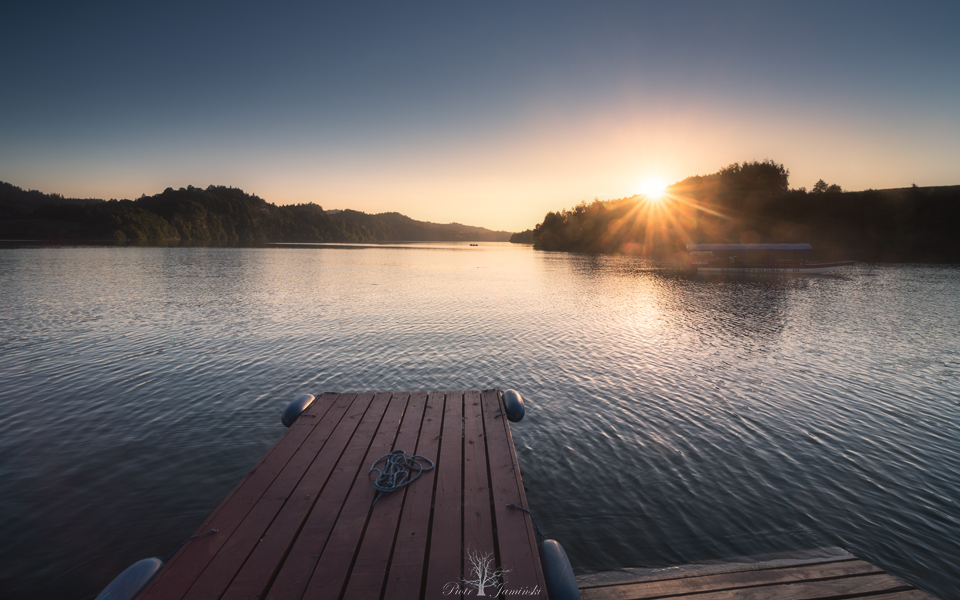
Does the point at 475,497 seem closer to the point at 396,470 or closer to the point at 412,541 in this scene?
the point at 412,541

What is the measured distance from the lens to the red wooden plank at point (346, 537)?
364cm

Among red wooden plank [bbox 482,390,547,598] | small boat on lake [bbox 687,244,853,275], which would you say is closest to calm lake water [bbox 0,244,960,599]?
red wooden plank [bbox 482,390,547,598]

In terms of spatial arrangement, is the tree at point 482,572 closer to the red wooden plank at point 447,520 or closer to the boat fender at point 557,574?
the red wooden plank at point 447,520

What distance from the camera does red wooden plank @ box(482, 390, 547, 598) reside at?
3.79 m

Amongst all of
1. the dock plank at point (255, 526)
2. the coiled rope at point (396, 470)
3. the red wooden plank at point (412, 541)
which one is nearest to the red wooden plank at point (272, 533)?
the dock plank at point (255, 526)

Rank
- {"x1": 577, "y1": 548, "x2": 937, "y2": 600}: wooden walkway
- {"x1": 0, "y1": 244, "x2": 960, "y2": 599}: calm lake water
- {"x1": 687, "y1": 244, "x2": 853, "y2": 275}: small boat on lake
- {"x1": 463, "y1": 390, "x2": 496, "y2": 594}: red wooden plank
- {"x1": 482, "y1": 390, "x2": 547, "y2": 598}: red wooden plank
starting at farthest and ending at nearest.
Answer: {"x1": 687, "y1": 244, "x2": 853, "y2": 275}: small boat on lake < {"x1": 0, "y1": 244, "x2": 960, "y2": 599}: calm lake water < {"x1": 577, "y1": 548, "x2": 937, "y2": 600}: wooden walkway < {"x1": 463, "y1": 390, "x2": 496, "y2": 594}: red wooden plank < {"x1": 482, "y1": 390, "x2": 547, "y2": 598}: red wooden plank

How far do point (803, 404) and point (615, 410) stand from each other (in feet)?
18.9

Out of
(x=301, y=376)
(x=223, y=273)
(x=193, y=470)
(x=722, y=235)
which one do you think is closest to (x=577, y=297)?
(x=301, y=376)

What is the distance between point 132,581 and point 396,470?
2.89 m

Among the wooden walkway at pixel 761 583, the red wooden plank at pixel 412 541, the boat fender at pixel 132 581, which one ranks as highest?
the boat fender at pixel 132 581

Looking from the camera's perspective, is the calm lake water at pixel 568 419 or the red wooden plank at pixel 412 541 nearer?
the red wooden plank at pixel 412 541

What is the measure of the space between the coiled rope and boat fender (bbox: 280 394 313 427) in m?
3.02

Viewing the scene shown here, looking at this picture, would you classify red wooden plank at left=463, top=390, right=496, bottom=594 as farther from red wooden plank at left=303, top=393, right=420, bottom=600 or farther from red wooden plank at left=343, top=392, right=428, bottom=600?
red wooden plank at left=303, top=393, right=420, bottom=600

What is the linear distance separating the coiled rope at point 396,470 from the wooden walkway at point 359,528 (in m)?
0.11
